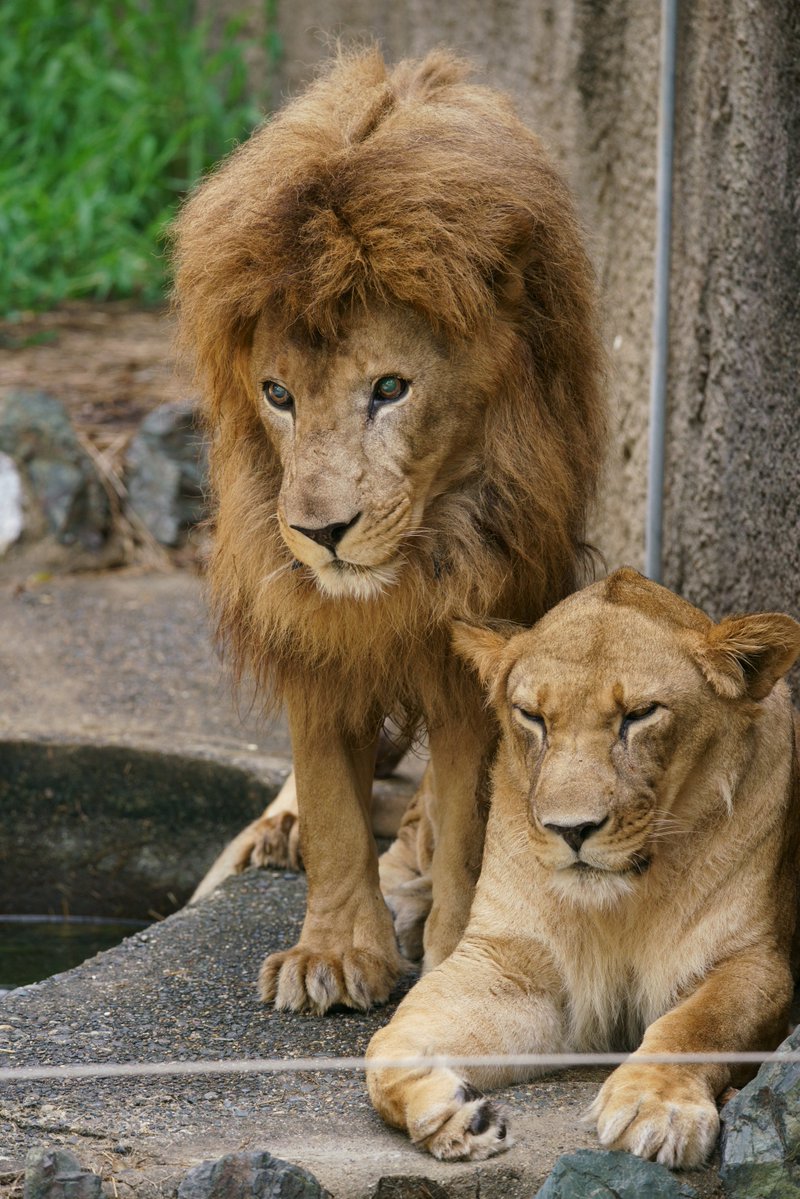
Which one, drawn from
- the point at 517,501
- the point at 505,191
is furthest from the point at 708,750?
the point at 505,191

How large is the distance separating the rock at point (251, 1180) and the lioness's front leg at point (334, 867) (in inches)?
42.3

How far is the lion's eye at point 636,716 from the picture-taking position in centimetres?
317

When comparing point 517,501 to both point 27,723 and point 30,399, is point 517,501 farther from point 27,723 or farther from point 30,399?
point 30,399

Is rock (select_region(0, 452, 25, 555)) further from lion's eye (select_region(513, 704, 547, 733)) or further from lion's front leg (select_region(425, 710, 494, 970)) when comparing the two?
lion's eye (select_region(513, 704, 547, 733))

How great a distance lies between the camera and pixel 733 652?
10.7 feet

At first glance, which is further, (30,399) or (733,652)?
(30,399)

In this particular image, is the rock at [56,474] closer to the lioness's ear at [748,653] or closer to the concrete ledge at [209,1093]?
the concrete ledge at [209,1093]

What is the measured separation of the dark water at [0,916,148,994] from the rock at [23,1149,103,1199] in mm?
2156

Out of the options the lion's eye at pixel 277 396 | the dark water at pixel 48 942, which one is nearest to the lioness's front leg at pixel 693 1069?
the lion's eye at pixel 277 396

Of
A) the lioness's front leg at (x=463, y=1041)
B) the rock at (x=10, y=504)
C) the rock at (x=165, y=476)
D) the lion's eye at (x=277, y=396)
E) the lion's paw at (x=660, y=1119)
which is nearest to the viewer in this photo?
the lion's paw at (x=660, y=1119)

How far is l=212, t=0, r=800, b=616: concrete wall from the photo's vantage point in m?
4.22

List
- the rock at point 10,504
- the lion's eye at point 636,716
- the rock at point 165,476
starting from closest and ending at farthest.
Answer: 1. the lion's eye at point 636,716
2. the rock at point 10,504
3. the rock at point 165,476

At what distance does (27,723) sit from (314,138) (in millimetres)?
2709

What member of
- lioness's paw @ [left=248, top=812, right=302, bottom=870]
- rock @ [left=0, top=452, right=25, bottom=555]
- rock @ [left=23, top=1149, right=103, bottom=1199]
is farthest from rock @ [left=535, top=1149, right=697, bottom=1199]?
rock @ [left=0, top=452, right=25, bottom=555]
